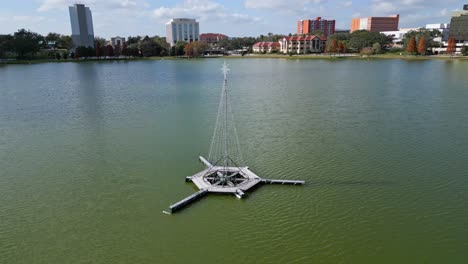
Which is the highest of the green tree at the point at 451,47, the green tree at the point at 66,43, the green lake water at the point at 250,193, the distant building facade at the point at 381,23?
the distant building facade at the point at 381,23

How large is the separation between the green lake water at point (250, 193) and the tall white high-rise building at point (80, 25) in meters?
104

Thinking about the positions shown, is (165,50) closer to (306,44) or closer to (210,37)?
(306,44)

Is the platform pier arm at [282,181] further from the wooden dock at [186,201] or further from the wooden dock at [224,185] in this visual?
the wooden dock at [186,201]

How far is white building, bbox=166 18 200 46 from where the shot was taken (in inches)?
6452

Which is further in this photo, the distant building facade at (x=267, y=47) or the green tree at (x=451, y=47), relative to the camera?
the distant building facade at (x=267, y=47)

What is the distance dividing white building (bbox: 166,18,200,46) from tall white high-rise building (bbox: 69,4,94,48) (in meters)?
47.5

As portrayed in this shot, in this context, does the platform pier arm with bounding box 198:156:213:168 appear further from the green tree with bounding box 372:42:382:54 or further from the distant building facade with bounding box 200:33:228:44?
the distant building facade with bounding box 200:33:228:44

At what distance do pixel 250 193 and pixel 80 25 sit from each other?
126m

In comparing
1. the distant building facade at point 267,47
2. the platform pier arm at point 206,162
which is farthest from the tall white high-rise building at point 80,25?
the platform pier arm at point 206,162

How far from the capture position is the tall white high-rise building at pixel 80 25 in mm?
117731

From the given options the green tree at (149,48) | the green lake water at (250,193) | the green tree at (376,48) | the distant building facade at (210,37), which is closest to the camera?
the green lake water at (250,193)

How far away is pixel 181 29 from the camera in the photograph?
165750 millimetres

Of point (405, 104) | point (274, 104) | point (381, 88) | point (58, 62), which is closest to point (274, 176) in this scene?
point (274, 104)

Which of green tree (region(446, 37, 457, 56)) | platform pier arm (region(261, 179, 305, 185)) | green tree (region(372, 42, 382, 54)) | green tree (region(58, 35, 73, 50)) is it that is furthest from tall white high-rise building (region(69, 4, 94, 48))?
platform pier arm (region(261, 179, 305, 185))
